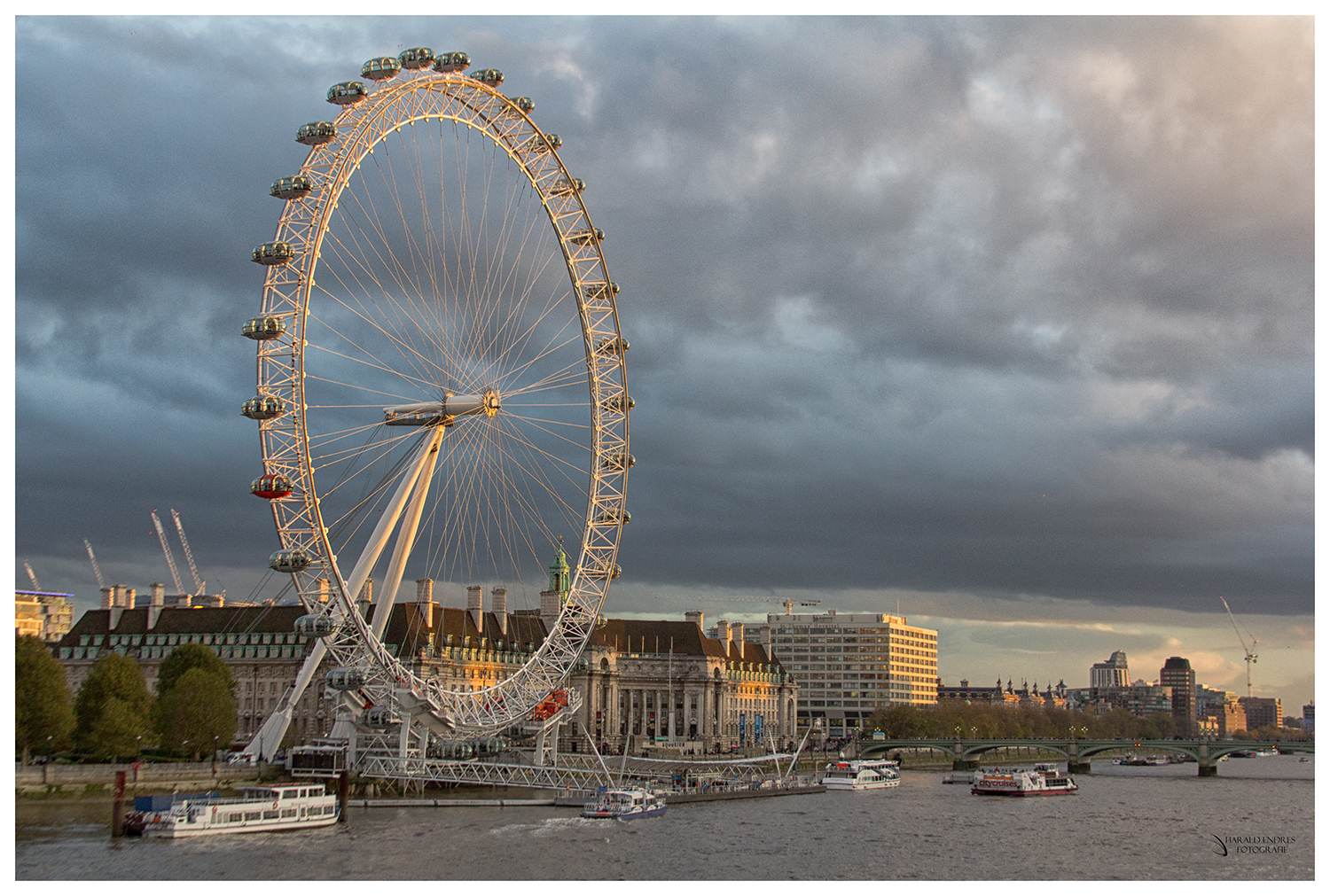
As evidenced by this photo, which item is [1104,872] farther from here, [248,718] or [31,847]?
[248,718]

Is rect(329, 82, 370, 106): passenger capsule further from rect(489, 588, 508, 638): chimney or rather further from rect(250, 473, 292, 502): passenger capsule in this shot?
rect(489, 588, 508, 638): chimney

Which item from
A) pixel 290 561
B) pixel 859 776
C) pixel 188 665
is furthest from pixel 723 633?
pixel 290 561

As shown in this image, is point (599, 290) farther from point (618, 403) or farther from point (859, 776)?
point (859, 776)

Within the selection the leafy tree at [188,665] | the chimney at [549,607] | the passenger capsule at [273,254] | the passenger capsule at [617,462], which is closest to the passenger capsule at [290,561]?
the passenger capsule at [273,254]

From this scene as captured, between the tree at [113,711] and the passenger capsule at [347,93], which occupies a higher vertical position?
the passenger capsule at [347,93]

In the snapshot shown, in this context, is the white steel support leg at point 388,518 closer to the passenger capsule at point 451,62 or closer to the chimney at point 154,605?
the passenger capsule at point 451,62

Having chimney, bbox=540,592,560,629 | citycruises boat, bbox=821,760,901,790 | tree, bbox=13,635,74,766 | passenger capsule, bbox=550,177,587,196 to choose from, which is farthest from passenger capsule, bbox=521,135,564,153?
chimney, bbox=540,592,560,629
